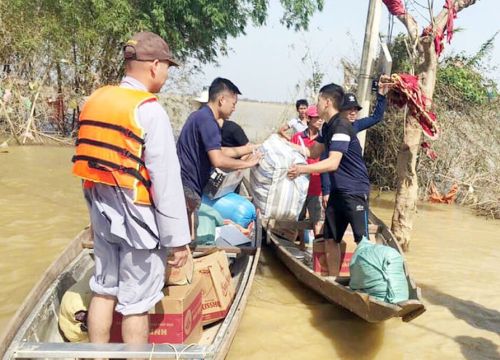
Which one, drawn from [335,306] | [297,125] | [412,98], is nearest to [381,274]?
[335,306]

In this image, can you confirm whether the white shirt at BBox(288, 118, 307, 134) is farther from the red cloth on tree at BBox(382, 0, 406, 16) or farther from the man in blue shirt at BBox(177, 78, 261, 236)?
the man in blue shirt at BBox(177, 78, 261, 236)

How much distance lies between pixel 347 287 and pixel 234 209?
2066 mm

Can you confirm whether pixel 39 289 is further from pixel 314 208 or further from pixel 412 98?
pixel 412 98

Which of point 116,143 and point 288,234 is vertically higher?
point 116,143

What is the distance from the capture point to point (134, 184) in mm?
2215

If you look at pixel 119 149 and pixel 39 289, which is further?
pixel 39 289

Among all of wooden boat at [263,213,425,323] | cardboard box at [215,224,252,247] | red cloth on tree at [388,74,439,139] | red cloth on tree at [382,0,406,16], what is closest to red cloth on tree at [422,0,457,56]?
red cloth on tree at [382,0,406,16]

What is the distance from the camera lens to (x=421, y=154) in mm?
10359

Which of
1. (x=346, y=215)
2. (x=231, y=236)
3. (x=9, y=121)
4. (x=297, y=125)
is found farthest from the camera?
(x=9, y=121)

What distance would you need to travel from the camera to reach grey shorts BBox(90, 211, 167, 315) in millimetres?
2344

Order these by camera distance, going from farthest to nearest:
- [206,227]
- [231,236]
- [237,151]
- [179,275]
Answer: [231,236]
[237,151]
[206,227]
[179,275]

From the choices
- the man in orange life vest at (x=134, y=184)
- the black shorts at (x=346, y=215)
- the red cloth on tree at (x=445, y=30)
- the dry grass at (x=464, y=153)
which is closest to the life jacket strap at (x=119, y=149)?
the man in orange life vest at (x=134, y=184)

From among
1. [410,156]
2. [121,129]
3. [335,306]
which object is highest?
[121,129]

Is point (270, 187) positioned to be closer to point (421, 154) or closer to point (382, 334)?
point (382, 334)
